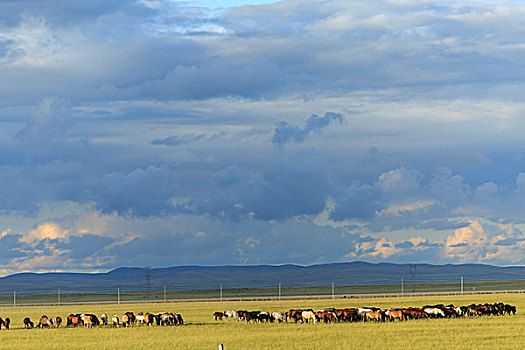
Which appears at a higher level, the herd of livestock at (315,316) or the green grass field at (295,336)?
the herd of livestock at (315,316)

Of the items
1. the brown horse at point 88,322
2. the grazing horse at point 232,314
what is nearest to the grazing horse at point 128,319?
the brown horse at point 88,322

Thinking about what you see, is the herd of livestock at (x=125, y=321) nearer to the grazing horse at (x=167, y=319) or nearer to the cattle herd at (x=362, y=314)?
the grazing horse at (x=167, y=319)

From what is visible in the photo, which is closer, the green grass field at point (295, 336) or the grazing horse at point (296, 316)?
the green grass field at point (295, 336)

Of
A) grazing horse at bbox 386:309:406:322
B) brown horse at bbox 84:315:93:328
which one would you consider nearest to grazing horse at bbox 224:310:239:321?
brown horse at bbox 84:315:93:328

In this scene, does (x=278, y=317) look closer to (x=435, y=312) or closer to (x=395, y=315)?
(x=395, y=315)

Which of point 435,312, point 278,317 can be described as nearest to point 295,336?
point 278,317

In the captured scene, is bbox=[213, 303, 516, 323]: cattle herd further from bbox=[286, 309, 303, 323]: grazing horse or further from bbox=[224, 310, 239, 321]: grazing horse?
bbox=[224, 310, 239, 321]: grazing horse

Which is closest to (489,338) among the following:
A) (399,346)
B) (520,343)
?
(520,343)

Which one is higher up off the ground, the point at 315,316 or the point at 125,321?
the point at 315,316

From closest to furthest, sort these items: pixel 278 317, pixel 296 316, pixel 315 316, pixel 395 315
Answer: pixel 395 315 < pixel 315 316 < pixel 296 316 < pixel 278 317

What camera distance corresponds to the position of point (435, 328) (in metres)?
51.2

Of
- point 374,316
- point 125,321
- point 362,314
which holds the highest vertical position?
point 362,314

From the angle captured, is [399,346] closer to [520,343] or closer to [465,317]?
[520,343]

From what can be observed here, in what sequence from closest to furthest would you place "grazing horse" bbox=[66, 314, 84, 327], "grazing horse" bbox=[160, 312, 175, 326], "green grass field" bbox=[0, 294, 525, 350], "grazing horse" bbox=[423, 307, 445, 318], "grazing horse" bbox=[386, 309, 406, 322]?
"green grass field" bbox=[0, 294, 525, 350]
"grazing horse" bbox=[386, 309, 406, 322]
"grazing horse" bbox=[160, 312, 175, 326]
"grazing horse" bbox=[423, 307, 445, 318]
"grazing horse" bbox=[66, 314, 84, 327]
